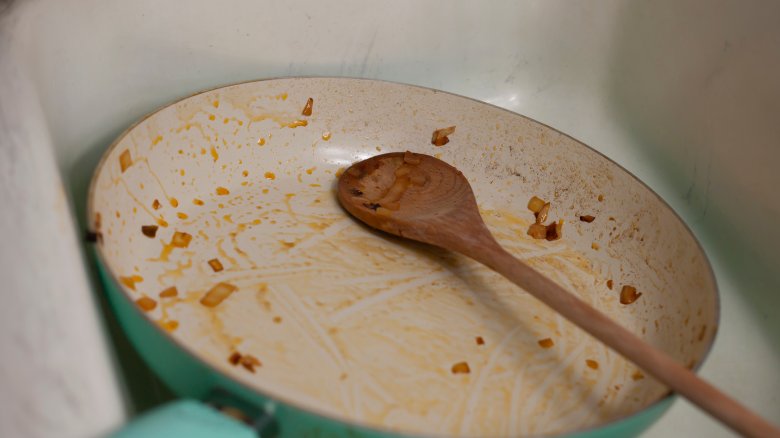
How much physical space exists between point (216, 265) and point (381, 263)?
5.1 inches

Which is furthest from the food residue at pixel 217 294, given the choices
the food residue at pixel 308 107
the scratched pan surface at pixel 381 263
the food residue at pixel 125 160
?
the food residue at pixel 308 107

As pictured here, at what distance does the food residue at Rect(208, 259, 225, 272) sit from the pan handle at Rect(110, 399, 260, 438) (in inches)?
8.5

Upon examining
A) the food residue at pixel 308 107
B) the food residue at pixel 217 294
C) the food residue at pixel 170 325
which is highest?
the food residue at pixel 308 107

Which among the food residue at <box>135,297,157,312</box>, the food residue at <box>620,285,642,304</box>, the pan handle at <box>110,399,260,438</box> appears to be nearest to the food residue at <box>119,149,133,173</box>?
the food residue at <box>135,297,157,312</box>

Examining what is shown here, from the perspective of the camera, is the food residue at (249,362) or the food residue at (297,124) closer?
the food residue at (249,362)

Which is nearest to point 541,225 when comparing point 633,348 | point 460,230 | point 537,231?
point 537,231

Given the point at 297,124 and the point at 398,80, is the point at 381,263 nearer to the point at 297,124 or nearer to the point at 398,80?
the point at 297,124

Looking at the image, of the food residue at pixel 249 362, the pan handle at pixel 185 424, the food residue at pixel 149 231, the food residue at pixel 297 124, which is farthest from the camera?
the food residue at pixel 297 124

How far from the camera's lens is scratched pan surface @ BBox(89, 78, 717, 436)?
19.4 inches

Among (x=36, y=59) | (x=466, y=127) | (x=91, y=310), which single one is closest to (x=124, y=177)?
(x=36, y=59)

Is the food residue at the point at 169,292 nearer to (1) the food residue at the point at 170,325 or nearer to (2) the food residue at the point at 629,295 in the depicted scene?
(1) the food residue at the point at 170,325

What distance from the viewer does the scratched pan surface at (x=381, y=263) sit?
0.49 metres

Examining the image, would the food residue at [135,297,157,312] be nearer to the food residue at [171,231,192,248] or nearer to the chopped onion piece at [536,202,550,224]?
the food residue at [171,231,192,248]

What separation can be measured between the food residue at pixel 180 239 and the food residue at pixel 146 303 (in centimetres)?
7
